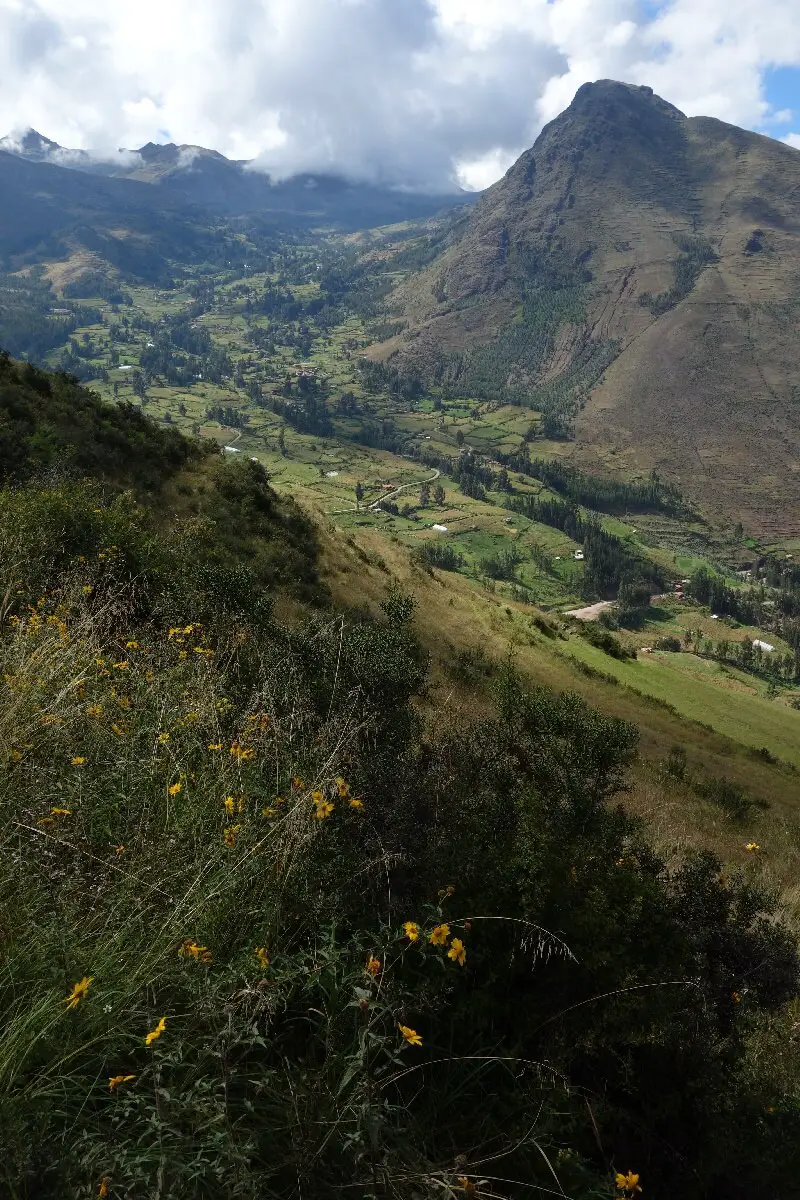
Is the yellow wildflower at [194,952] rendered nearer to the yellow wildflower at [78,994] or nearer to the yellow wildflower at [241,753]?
the yellow wildflower at [78,994]

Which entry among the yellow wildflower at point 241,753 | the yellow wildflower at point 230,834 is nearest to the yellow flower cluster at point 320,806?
the yellow wildflower at point 230,834

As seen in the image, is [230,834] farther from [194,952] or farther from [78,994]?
[78,994]

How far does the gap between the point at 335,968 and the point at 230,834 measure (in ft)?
3.00

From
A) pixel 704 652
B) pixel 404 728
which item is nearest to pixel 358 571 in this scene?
pixel 404 728

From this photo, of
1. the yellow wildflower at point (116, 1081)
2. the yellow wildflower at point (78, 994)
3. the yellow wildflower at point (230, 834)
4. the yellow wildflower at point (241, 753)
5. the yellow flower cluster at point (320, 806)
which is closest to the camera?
the yellow wildflower at point (116, 1081)

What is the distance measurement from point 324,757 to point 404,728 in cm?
200

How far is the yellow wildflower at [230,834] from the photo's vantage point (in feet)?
10.9

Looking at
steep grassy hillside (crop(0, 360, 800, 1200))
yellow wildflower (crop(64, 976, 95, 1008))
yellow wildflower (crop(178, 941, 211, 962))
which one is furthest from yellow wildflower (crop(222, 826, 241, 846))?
yellow wildflower (crop(64, 976, 95, 1008))

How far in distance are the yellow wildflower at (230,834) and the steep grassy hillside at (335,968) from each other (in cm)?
1

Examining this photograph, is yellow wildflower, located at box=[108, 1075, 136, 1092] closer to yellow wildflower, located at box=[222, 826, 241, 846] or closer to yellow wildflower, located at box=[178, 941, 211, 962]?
yellow wildflower, located at box=[178, 941, 211, 962]

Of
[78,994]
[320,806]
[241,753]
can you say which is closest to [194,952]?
[78,994]

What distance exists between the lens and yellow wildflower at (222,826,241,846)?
332 cm

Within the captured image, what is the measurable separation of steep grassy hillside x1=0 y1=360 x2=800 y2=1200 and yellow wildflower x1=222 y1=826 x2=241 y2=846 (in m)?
0.01

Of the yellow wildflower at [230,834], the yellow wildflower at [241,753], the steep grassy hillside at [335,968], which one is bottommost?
the steep grassy hillside at [335,968]
